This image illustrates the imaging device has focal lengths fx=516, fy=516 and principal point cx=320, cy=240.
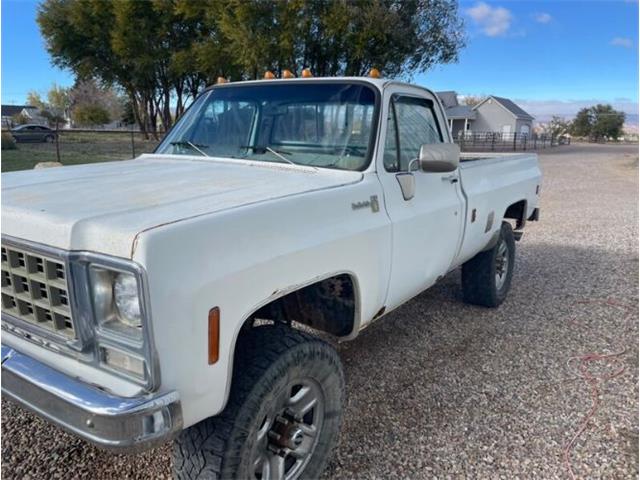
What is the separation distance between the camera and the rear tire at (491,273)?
4.88 metres

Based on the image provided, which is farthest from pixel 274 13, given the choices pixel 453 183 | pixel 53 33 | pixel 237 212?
pixel 237 212

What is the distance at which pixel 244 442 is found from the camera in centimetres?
203

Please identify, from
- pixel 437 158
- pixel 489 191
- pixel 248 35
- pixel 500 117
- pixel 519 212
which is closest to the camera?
pixel 437 158

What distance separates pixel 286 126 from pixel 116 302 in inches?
72.9

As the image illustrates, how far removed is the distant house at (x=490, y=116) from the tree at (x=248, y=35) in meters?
35.1

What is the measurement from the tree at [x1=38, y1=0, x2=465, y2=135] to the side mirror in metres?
17.4

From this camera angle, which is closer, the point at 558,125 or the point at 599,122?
the point at 599,122

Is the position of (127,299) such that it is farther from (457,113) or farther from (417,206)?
(457,113)

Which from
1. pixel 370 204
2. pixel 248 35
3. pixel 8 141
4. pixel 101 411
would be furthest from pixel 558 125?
pixel 101 411

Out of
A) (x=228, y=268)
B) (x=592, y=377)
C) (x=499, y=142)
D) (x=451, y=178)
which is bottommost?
(x=499, y=142)

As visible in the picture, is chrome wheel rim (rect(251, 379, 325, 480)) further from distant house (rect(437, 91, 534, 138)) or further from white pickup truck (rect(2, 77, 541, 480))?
distant house (rect(437, 91, 534, 138))

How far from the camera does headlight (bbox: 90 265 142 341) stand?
1.74 metres

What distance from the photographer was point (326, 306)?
275 centimetres

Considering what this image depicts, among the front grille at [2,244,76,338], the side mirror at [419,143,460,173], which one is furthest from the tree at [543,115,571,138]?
the front grille at [2,244,76,338]
